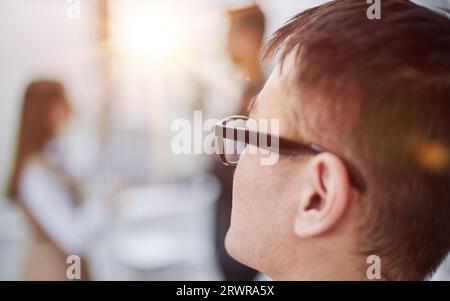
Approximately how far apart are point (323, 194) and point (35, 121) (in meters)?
0.79

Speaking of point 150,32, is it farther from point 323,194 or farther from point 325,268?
point 325,268

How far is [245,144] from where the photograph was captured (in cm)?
128

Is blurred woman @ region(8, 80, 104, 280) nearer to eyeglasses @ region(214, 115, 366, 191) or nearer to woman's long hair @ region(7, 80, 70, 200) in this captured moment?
woman's long hair @ region(7, 80, 70, 200)

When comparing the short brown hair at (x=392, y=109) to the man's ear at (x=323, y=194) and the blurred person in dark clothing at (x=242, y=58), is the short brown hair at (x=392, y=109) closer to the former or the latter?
the man's ear at (x=323, y=194)

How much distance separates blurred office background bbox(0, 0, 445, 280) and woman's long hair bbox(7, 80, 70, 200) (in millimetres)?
19

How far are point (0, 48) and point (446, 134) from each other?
1186 mm

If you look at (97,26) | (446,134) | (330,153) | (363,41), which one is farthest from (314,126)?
(97,26)

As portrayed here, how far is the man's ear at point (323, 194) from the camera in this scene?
3.80 feet

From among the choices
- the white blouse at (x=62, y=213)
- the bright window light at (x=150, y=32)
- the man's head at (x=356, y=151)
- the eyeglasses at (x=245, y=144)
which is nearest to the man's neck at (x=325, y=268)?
the man's head at (x=356, y=151)

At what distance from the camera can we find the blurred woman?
1382 millimetres

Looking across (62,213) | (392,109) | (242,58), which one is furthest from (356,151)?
(62,213)

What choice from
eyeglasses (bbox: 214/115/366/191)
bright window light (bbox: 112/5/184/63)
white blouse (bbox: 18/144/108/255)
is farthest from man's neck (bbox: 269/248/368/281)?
bright window light (bbox: 112/5/184/63)

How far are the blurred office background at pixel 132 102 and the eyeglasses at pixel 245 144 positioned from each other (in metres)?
0.11
